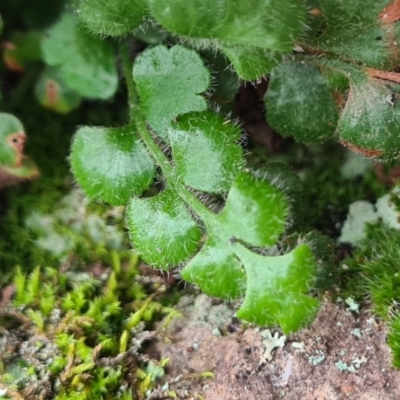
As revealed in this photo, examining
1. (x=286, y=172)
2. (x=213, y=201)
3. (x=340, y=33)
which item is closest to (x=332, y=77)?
(x=340, y=33)

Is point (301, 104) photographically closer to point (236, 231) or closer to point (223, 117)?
point (223, 117)

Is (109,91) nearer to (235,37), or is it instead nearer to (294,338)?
(235,37)

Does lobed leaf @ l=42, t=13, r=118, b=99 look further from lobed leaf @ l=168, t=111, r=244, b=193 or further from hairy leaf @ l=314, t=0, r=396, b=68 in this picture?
hairy leaf @ l=314, t=0, r=396, b=68

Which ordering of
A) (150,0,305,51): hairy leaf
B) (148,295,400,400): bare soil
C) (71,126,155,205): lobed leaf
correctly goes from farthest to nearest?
(71,126,155,205): lobed leaf
(148,295,400,400): bare soil
(150,0,305,51): hairy leaf

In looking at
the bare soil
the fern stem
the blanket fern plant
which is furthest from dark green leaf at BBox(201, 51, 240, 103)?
the bare soil

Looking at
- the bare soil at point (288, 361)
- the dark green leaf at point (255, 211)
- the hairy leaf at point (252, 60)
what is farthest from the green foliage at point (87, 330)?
the hairy leaf at point (252, 60)

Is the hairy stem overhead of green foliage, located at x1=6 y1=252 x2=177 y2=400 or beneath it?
overhead

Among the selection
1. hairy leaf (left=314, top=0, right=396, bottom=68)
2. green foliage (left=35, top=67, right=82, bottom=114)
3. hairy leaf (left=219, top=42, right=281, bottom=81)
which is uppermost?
hairy leaf (left=314, top=0, right=396, bottom=68)
